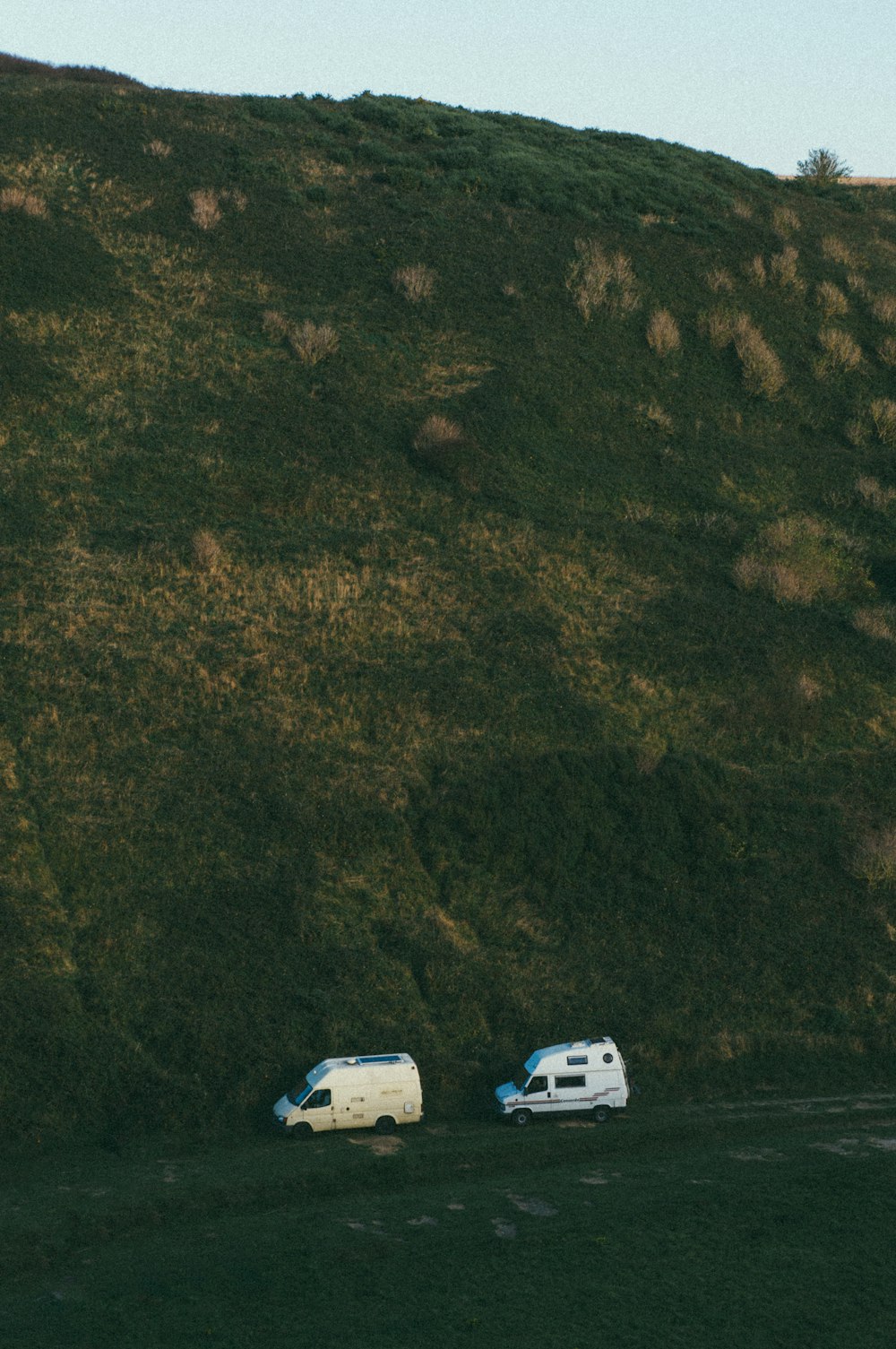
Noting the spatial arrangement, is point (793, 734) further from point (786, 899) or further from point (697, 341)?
point (697, 341)

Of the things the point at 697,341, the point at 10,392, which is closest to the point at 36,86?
the point at 10,392

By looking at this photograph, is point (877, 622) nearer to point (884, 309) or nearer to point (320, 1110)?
point (884, 309)

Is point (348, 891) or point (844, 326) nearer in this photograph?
point (348, 891)

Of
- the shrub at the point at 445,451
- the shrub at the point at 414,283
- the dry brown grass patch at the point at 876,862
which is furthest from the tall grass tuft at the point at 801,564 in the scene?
the shrub at the point at 414,283

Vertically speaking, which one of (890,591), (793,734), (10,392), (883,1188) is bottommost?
(883,1188)

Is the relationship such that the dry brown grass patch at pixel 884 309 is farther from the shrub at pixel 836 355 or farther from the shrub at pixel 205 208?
the shrub at pixel 205 208

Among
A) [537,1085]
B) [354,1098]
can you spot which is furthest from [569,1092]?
[354,1098]

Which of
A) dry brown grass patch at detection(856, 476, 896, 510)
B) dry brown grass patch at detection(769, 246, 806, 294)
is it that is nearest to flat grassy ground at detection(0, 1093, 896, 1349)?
dry brown grass patch at detection(856, 476, 896, 510)

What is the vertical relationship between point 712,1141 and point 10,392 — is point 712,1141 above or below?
below
